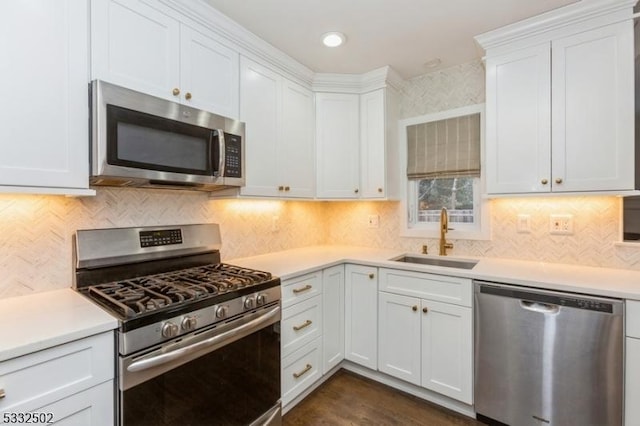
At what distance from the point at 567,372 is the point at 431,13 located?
2.11 meters

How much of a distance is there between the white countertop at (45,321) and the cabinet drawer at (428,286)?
164cm

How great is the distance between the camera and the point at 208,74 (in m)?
1.78

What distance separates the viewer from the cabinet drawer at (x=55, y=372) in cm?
92

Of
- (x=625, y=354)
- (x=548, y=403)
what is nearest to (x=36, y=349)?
(x=548, y=403)

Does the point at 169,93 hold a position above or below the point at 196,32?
below

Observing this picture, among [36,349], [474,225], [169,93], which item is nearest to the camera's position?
[36,349]

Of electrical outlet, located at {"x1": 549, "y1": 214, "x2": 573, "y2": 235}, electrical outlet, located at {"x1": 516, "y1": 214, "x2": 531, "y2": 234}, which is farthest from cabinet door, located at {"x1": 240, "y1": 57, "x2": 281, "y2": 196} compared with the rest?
electrical outlet, located at {"x1": 549, "y1": 214, "x2": 573, "y2": 235}

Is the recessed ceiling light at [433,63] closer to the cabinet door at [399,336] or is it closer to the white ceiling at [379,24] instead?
the white ceiling at [379,24]

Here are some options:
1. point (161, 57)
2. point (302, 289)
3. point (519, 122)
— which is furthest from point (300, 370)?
point (519, 122)

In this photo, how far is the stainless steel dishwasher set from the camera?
58.9 inches

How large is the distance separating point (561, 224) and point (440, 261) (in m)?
0.83

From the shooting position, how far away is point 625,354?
147cm

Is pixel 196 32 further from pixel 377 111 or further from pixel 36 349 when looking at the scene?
pixel 36 349

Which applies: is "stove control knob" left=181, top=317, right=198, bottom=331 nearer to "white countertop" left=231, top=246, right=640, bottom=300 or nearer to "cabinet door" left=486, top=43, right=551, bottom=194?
"white countertop" left=231, top=246, right=640, bottom=300
